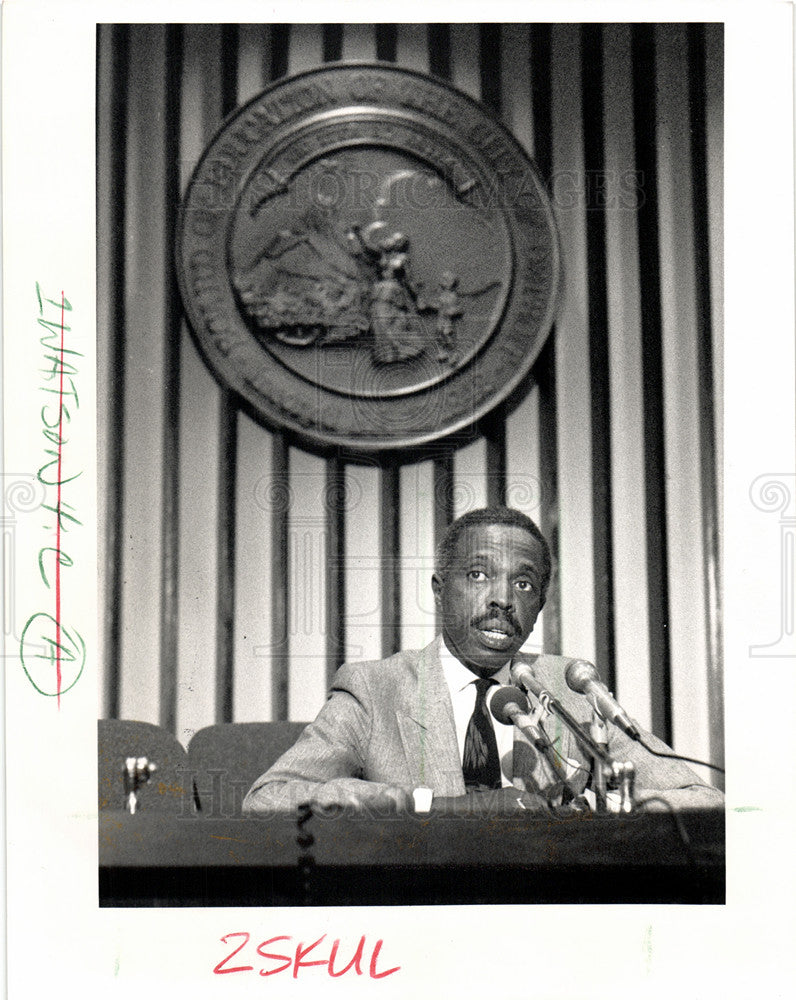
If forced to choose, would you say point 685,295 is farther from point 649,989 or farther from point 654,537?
point 649,989

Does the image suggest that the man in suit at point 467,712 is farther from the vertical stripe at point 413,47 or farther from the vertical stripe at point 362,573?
the vertical stripe at point 413,47

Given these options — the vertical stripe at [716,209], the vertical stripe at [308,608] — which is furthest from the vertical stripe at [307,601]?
the vertical stripe at [716,209]

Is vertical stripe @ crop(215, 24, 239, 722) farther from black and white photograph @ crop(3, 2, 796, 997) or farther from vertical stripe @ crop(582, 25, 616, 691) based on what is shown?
vertical stripe @ crop(582, 25, 616, 691)

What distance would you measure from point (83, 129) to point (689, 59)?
1.53 metres

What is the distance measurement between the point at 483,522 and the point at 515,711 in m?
0.47

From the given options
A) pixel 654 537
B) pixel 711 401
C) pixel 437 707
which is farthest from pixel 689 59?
pixel 437 707

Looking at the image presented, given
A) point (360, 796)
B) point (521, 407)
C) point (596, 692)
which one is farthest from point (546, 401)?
point (360, 796)

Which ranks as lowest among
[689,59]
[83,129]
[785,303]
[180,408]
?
[180,408]

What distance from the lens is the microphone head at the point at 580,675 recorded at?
2.99m

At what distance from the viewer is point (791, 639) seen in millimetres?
2846

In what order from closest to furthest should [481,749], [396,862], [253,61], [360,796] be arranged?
1. [396,862]
2. [360,796]
3. [481,749]
4. [253,61]

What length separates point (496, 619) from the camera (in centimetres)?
299

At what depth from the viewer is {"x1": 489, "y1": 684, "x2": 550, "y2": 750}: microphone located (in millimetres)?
2912

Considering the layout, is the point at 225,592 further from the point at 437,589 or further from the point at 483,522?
the point at 483,522
